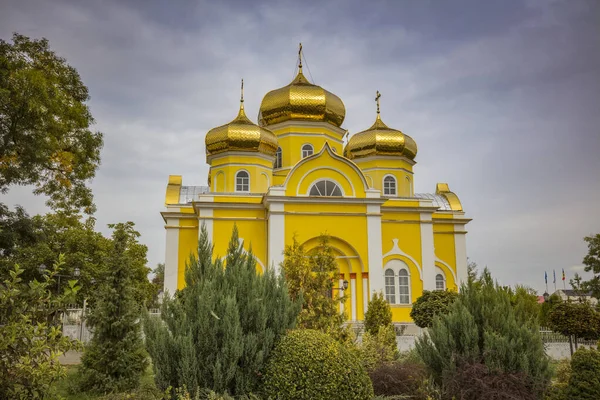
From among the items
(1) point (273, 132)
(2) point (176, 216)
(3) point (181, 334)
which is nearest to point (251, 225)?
(2) point (176, 216)

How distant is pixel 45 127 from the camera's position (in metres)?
11.2

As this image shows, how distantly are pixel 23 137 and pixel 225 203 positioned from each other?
1094cm

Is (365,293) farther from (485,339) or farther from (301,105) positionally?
(485,339)

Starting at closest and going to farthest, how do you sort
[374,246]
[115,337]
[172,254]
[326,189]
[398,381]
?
[398,381], [115,337], [374,246], [326,189], [172,254]

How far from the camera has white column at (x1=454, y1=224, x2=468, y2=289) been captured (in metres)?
25.0

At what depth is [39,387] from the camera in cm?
531

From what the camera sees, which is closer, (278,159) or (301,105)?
(301,105)

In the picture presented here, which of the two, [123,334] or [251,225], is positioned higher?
[251,225]

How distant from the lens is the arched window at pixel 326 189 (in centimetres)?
2134

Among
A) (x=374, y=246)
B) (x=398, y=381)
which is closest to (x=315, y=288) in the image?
(x=398, y=381)

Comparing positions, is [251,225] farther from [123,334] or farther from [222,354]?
[222,354]

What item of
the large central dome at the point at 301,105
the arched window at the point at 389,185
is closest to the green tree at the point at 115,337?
the large central dome at the point at 301,105

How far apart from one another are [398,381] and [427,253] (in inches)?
609

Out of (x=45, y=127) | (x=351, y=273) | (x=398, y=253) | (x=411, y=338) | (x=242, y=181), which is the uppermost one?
(x=242, y=181)
